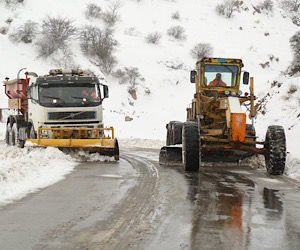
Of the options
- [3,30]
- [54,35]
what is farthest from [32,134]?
[3,30]

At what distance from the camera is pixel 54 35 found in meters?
47.2

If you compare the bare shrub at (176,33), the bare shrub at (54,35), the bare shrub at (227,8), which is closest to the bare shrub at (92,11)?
the bare shrub at (54,35)

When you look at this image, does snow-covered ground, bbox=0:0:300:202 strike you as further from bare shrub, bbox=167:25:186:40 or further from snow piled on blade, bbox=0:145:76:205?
snow piled on blade, bbox=0:145:76:205

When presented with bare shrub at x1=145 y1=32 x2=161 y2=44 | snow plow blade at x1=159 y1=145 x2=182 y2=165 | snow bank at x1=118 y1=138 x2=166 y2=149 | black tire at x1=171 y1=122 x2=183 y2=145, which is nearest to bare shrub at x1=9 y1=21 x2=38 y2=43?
bare shrub at x1=145 y1=32 x2=161 y2=44

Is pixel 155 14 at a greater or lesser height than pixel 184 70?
greater

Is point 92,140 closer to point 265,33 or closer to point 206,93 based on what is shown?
point 206,93

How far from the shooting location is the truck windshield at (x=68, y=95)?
50.0 feet

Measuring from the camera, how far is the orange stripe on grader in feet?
35.8

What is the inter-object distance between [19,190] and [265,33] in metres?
57.1

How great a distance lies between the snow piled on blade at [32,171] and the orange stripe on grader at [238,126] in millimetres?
4094

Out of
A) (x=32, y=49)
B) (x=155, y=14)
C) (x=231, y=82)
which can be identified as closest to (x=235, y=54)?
(x=155, y=14)

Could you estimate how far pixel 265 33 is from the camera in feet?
199

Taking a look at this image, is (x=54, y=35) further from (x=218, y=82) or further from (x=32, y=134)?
(x=218, y=82)

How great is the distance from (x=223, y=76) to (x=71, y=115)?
5173 mm
